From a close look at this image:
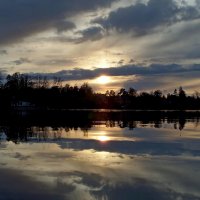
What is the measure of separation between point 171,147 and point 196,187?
1164 cm

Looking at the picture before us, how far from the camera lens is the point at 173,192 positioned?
1309cm

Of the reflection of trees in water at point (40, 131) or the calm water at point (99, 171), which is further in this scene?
the reflection of trees in water at point (40, 131)

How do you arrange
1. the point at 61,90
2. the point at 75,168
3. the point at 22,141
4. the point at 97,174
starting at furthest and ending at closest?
the point at 61,90, the point at 22,141, the point at 75,168, the point at 97,174

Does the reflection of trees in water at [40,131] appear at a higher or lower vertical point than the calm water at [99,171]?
higher

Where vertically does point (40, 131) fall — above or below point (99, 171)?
above

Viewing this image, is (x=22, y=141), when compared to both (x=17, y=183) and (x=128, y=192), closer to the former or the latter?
(x=17, y=183)

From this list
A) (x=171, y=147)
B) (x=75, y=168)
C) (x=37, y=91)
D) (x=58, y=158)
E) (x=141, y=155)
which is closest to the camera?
(x=75, y=168)

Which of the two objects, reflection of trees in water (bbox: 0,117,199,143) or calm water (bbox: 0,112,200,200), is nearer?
calm water (bbox: 0,112,200,200)

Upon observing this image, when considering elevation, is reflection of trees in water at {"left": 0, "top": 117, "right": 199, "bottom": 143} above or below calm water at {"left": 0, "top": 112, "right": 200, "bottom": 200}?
above

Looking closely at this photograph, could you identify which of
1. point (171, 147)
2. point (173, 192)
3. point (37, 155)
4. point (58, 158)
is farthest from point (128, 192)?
point (171, 147)

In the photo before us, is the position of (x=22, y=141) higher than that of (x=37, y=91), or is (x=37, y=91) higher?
(x=37, y=91)

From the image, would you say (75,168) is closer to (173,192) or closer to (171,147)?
(173,192)

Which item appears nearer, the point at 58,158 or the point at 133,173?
the point at 133,173

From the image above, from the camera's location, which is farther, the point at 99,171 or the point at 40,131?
the point at 40,131
